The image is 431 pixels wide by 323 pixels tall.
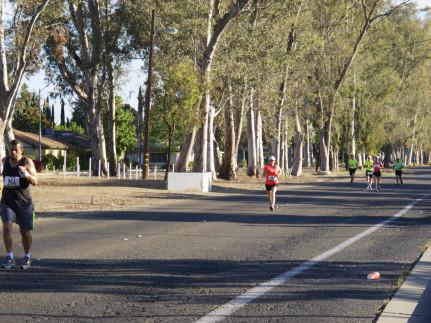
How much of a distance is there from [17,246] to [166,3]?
2847 centimetres

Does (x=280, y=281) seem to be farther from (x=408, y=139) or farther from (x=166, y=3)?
(x=408, y=139)

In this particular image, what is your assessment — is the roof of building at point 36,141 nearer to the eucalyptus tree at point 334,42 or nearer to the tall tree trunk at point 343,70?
the tall tree trunk at point 343,70

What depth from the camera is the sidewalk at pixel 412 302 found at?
25.1 ft

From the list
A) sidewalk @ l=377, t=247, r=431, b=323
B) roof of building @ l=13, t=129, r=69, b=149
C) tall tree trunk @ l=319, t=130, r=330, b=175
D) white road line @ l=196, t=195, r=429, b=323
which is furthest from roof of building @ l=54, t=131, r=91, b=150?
sidewalk @ l=377, t=247, r=431, b=323

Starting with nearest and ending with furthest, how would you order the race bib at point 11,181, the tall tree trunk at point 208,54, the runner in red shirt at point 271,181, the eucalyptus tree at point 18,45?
the race bib at point 11,181 < the runner in red shirt at point 271,181 < the eucalyptus tree at point 18,45 < the tall tree trunk at point 208,54

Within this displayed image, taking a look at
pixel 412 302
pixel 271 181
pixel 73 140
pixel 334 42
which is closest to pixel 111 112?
pixel 334 42

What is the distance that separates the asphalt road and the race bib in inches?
45.5

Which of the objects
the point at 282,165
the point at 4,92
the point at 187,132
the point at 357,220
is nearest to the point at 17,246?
the point at 357,220

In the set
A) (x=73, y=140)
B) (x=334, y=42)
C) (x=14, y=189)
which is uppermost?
(x=334, y=42)

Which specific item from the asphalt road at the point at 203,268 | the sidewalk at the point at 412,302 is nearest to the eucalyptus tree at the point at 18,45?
the asphalt road at the point at 203,268

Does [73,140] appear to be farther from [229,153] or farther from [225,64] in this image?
[225,64]

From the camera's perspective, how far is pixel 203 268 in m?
10.7

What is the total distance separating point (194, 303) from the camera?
8.24m

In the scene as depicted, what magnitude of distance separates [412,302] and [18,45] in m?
28.2
